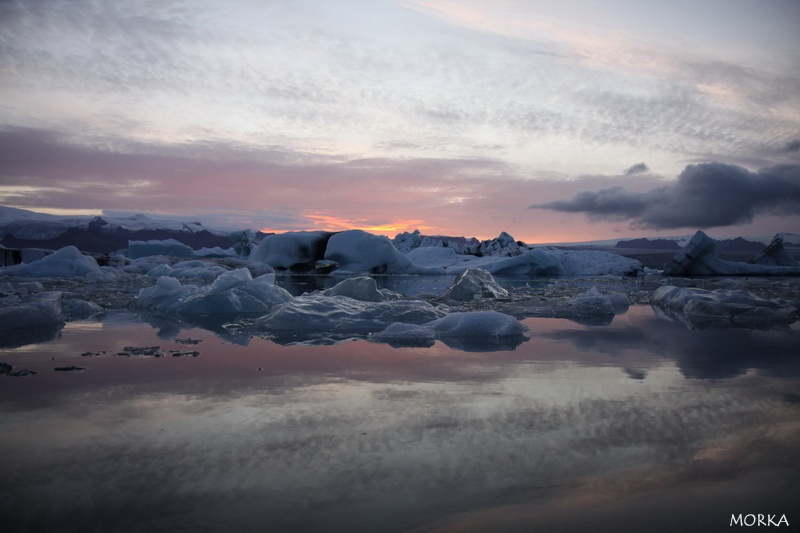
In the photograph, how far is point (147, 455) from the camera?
1.88m

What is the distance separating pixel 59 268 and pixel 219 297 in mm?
12402

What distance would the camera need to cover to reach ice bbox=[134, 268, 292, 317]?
697 centimetres

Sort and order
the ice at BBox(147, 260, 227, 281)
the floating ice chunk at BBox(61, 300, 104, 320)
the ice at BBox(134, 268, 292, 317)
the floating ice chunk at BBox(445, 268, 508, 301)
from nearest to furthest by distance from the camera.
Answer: the floating ice chunk at BBox(61, 300, 104, 320) < the ice at BBox(134, 268, 292, 317) < the floating ice chunk at BBox(445, 268, 508, 301) < the ice at BBox(147, 260, 227, 281)

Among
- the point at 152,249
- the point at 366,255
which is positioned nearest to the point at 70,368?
the point at 366,255

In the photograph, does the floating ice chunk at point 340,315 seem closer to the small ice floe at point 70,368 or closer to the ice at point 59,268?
the small ice floe at point 70,368

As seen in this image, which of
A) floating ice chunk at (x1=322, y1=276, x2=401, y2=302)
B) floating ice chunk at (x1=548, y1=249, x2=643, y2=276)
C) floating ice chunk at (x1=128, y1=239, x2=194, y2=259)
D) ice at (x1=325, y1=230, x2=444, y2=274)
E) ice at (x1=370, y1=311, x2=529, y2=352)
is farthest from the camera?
floating ice chunk at (x1=128, y1=239, x2=194, y2=259)

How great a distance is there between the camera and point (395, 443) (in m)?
1.99

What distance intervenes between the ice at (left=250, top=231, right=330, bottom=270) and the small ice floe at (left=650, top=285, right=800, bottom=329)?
66.1 ft

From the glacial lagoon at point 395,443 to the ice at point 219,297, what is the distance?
3144 mm

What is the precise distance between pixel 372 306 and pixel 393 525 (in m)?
4.73

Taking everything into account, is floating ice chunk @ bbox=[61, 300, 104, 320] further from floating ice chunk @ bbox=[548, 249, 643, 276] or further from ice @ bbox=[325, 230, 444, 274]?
floating ice chunk @ bbox=[548, 249, 643, 276]

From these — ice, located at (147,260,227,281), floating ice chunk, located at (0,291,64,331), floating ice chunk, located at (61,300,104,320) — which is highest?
floating ice chunk, located at (0,291,64,331)

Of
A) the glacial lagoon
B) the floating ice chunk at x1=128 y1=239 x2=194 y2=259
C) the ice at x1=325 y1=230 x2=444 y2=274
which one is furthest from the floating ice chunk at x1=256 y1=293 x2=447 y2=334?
the floating ice chunk at x1=128 y1=239 x2=194 y2=259

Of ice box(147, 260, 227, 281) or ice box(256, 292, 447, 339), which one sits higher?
ice box(256, 292, 447, 339)
